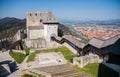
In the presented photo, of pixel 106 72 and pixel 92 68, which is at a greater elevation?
pixel 106 72

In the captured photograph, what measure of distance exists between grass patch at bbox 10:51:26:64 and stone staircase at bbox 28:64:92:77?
652cm

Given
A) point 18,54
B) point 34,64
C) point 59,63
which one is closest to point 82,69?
point 59,63

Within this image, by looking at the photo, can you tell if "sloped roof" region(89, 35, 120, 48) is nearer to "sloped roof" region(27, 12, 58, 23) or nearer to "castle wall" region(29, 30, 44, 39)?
"castle wall" region(29, 30, 44, 39)

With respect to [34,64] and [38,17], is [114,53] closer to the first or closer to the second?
[34,64]

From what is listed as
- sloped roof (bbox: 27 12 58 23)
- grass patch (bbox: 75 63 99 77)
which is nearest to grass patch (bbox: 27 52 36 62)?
grass patch (bbox: 75 63 99 77)

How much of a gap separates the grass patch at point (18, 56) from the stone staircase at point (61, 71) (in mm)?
6520

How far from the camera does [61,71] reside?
86.8ft

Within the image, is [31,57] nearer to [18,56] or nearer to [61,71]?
[18,56]

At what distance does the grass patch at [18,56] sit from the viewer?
33.1 meters

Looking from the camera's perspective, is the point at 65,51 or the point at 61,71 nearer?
the point at 61,71

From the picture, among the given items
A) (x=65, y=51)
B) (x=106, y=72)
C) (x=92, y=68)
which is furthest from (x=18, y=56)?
(x=106, y=72)

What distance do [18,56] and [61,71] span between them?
1122 centimetres

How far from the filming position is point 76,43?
3494cm

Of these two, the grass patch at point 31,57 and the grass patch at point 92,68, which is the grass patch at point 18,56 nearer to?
the grass patch at point 31,57
